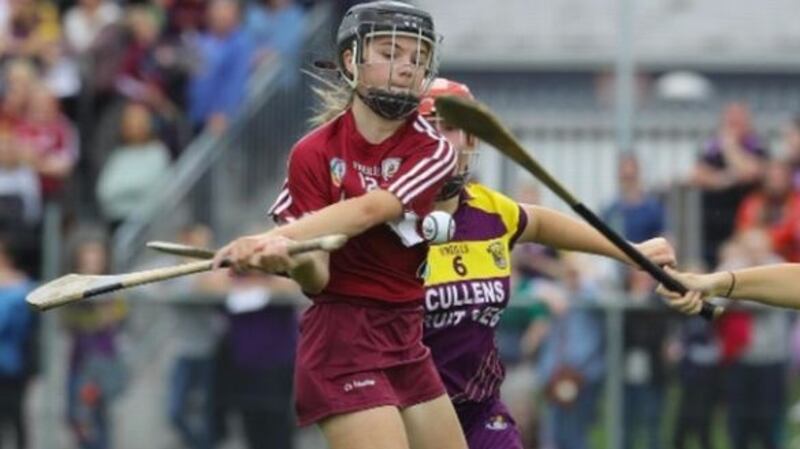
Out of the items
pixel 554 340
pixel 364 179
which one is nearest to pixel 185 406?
pixel 554 340

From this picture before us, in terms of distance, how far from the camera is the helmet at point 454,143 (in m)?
8.16

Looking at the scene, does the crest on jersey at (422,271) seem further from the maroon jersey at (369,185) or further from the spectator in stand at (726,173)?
the spectator in stand at (726,173)

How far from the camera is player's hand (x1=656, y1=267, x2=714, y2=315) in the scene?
25.9 ft

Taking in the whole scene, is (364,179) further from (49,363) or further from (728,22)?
(728,22)

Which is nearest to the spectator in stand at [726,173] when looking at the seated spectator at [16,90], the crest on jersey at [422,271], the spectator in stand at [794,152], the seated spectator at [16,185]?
the spectator in stand at [794,152]

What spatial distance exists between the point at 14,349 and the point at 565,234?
5.42 metres

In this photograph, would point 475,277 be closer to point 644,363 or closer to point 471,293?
point 471,293

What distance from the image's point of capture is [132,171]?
603 inches

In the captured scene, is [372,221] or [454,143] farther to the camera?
[454,143]

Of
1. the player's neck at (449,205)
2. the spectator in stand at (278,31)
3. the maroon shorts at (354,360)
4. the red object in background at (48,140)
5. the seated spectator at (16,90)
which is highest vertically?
the spectator in stand at (278,31)

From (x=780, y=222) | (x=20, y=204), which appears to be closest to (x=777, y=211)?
(x=780, y=222)

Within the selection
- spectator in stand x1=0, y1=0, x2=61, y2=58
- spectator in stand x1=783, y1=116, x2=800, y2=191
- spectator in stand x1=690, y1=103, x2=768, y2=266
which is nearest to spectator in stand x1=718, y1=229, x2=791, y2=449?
spectator in stand x1=690, y1=103, x2=768, y2=266

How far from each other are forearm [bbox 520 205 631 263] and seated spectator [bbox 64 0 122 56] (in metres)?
8.21

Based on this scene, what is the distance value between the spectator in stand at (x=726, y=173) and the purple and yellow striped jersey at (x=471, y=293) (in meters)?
4.55
